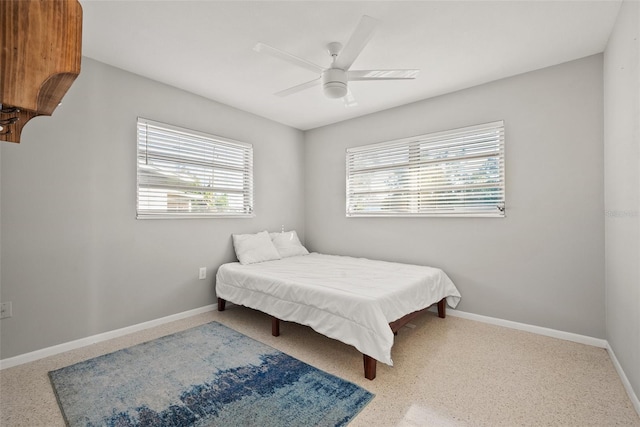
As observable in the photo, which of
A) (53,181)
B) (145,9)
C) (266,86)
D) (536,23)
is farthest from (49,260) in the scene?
(536,23)

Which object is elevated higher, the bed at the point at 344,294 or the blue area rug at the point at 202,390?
the bed at the point at 344,294

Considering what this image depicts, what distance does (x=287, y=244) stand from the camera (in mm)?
4230

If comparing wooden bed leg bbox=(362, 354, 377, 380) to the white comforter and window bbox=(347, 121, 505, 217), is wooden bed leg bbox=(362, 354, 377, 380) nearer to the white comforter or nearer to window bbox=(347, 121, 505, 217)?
the white comforter

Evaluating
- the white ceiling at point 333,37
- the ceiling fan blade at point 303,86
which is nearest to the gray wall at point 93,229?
the white ceiling at point 333,37

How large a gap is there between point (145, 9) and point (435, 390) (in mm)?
3213

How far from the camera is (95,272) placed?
2697 mm

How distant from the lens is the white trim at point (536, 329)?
8.52ft

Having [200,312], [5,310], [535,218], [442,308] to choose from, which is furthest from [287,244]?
[535,218]

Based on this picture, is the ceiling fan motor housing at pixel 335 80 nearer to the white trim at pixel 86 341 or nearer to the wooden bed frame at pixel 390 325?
the wooden bed frame at pixel 390 325

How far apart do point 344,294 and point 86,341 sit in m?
2.31

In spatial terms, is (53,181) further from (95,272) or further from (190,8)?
(190,8)

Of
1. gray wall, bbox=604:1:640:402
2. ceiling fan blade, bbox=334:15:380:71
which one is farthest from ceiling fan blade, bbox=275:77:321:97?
gray wall, bbox=604:1:640:402

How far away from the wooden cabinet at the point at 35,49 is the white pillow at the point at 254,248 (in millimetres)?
2927

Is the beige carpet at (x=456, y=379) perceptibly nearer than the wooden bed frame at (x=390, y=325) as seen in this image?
Yes
